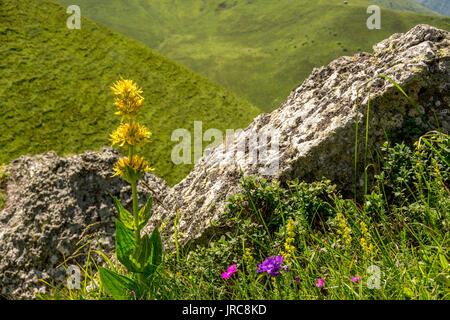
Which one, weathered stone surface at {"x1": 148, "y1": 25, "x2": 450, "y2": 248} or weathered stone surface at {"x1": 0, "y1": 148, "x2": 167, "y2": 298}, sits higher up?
weathered stone surface at {"x1": 148, "y1": 25, "x2": 450, "y2": 248}

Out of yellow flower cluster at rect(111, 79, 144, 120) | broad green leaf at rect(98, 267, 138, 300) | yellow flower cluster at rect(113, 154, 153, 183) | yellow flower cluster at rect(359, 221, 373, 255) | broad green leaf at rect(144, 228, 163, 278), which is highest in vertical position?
yellow flower cluster at rect(111, 79, 144, 120)

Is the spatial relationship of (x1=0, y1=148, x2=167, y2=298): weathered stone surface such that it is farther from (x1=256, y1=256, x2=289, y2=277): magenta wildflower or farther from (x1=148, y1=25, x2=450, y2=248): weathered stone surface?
(x1=256, y1=256, x2=289, y2=277): magenta wildflower

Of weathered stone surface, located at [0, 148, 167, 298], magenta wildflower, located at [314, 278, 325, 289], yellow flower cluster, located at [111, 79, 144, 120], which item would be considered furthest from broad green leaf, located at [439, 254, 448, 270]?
weathered stone surface, located at [0, 148, 167, 298]

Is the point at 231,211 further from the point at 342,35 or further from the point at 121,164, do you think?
the point at 342,35

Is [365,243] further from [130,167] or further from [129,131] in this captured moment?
[129,131]

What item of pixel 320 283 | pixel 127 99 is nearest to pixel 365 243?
pixel 320 283

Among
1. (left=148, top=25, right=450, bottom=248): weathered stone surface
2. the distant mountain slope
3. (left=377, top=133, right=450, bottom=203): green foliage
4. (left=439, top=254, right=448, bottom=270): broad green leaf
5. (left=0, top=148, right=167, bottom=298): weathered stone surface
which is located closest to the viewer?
(left=439, top=254, right=448, bottom=270): broad green leaf

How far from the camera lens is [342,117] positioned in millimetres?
3678

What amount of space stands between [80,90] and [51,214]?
4915mm

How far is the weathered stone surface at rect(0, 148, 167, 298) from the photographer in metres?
5.31

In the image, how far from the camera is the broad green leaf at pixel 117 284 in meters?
2.64

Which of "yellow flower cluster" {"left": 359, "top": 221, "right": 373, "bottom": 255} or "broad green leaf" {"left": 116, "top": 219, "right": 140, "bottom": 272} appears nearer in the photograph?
"yellow flower cluster" {"left": 359, "top": 221, "right": 373, "bottom": 255}

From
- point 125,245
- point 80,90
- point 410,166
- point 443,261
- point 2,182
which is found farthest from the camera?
point 80,90

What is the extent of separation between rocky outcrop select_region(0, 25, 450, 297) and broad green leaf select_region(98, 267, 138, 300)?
874mm
